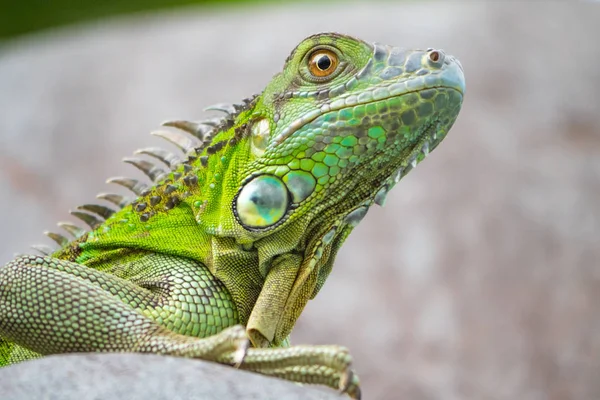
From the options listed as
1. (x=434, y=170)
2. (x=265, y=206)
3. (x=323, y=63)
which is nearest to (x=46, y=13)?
(x=434, y=170)

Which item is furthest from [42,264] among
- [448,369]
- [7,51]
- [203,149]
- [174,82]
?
[7,51]

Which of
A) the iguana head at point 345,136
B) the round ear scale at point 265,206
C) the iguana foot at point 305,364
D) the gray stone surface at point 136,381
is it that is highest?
the iguana head at point 345,136

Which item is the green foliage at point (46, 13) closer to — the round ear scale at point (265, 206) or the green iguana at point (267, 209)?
the green iguana at point (267, 209)

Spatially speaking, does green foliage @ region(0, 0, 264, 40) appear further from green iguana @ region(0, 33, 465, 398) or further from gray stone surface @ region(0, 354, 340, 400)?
gray stone surface @ region(0, 354, 340, 400)

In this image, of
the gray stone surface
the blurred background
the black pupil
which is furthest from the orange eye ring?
the blurred background

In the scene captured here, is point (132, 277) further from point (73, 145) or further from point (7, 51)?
point (7, 51)

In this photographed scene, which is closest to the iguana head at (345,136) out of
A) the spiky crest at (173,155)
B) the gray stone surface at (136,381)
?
the spiky crest at (173,155)
